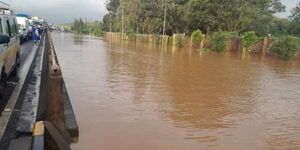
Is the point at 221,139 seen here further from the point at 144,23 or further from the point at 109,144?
the point at 144,23

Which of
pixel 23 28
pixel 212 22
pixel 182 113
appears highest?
pixel 212 22

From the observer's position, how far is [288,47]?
32125 mm

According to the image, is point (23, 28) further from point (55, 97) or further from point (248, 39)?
point (55, 97)

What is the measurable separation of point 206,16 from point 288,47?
20335 millimetres

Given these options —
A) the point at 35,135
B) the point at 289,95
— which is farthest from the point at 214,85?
the point at 35,135

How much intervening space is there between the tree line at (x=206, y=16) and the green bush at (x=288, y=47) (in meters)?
17.3

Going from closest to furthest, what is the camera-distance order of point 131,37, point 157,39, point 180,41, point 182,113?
1. point 182,113
2. point 180,41
3. point 157,39
4. point 131,37

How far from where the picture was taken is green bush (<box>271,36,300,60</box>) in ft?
105

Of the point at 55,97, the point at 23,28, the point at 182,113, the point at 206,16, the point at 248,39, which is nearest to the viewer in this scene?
the point at 55,97

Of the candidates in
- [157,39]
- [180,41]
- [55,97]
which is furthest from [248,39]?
[55,97]

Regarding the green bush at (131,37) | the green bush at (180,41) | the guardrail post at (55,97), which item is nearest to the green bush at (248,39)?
the green bush at (180,41)

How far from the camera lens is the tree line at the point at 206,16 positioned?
1967 inches

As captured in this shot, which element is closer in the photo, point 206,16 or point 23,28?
point 23,28

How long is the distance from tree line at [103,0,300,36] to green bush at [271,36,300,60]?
1735 centimetres
